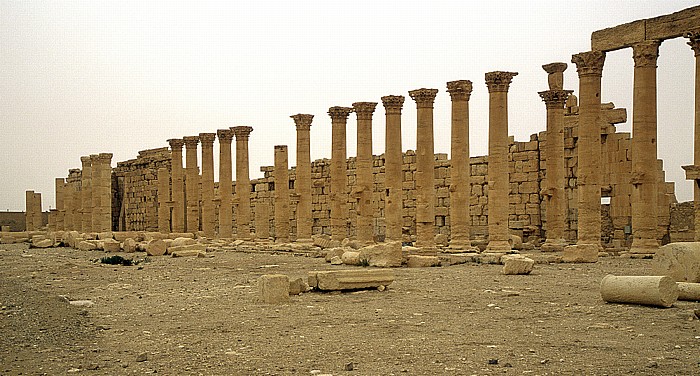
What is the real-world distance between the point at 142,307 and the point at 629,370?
359 inches

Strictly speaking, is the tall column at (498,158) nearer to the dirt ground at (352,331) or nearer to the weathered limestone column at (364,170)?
the weathered limestone column at (364,170)

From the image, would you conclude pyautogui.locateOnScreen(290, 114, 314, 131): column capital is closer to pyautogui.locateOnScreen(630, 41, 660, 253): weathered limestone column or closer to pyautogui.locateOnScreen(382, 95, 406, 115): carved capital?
pyautogui.locateOnScreen(382, 95, 406, 115): carved capital

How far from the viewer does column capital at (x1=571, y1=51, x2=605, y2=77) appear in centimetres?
2533

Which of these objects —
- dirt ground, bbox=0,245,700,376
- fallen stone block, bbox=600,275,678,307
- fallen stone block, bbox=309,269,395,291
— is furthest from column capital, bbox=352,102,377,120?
fallen stone block, bbox=600,275,678,307

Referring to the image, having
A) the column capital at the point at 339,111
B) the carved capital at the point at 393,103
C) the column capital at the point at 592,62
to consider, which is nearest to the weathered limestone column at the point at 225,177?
the column capital at the point at 339,111

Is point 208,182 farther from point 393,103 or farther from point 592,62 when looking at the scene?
point 592,62

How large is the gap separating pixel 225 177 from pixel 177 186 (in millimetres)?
5018

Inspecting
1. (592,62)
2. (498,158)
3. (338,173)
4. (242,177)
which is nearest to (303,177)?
(338,173)

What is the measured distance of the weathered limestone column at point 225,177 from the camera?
39.3 m

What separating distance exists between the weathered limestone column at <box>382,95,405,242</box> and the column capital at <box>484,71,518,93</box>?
4236mm

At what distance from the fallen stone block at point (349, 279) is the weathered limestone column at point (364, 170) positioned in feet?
47.3

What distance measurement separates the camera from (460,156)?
2722 centimetres

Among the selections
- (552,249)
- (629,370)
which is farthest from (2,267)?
(629,370)

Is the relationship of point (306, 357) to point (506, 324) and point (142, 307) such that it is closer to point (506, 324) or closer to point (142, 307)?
point (506, 324)
